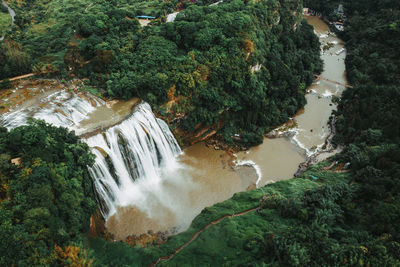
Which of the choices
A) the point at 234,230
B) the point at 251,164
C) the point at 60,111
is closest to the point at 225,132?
the point at 251,164

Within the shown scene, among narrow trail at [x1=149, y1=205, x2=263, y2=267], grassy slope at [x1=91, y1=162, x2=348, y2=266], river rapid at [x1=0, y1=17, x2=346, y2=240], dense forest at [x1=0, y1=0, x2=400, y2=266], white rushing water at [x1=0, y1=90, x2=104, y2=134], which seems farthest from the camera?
river rapid at [x1=0, y1=17, x2=346, y2=240]

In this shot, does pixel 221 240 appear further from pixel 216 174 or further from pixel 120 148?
pixel 120 148

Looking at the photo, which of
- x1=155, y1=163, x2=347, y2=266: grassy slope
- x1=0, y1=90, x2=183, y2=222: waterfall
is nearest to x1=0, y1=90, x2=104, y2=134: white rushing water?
x1=0, y1=90, x2=183, y2=222: waterfall

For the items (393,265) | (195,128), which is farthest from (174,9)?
(393,265)

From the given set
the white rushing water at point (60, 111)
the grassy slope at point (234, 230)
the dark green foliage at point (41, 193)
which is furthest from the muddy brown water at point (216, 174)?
the white rushing water at point (60, 111)

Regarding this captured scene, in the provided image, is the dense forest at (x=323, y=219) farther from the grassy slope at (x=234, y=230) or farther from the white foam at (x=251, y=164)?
the white foam at (x=251, y=164)

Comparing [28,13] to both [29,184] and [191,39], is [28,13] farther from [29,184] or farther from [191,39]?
[29,184]

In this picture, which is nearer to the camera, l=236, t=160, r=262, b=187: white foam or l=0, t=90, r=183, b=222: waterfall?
l=0, t=90, r=183, b=222: waterfall

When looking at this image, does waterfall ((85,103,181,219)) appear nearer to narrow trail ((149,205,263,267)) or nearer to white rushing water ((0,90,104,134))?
white rushing water ((0,90,104,134))
